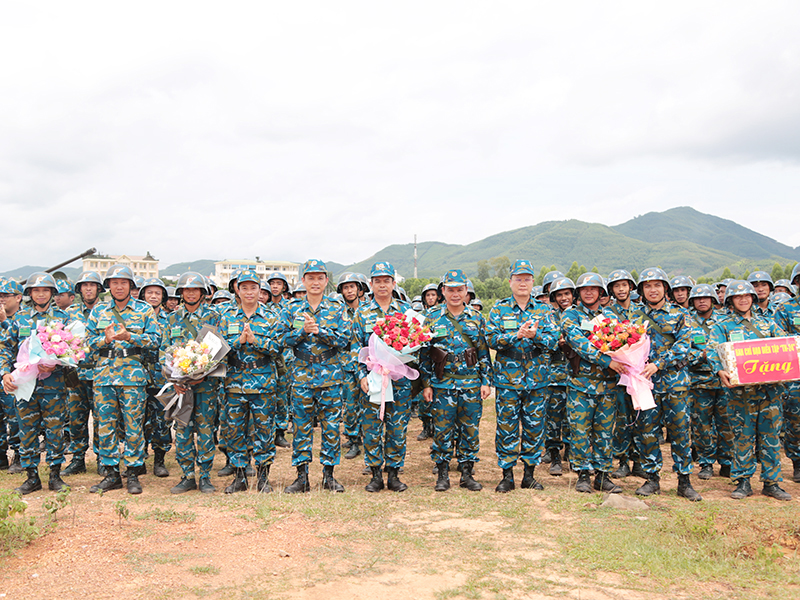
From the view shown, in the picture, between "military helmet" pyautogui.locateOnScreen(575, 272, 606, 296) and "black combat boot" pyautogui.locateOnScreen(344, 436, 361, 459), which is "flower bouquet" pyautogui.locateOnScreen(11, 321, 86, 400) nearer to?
"black combat boot" pyautogui.locateOnScreen(344, 436, 361, 459)

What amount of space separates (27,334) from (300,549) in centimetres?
536

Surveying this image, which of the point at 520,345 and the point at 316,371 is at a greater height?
the point at 520,345

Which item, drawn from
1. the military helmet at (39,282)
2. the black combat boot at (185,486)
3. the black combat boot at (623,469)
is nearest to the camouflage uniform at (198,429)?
the black combat boot at (185,486)

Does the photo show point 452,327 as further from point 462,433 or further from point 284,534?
point 284,534

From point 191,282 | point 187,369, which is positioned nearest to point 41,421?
point 187,369

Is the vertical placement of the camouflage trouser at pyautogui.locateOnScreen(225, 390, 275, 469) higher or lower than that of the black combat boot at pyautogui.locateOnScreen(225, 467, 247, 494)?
higher

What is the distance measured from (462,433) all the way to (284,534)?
2689 millimetres

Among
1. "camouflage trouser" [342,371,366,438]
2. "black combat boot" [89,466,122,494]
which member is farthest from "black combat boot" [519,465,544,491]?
"black combat boot" [89,466,122,494]

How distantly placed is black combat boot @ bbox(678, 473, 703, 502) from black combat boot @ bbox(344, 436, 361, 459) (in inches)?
195

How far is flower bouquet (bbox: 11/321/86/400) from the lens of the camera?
6.81 meters

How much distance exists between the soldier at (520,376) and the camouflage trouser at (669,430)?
1285 mm

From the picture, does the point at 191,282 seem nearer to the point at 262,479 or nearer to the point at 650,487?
the point at 262,479

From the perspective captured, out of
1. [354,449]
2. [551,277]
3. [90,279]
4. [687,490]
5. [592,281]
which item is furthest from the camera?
[354,449]

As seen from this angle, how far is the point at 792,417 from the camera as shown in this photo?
7.46 m
